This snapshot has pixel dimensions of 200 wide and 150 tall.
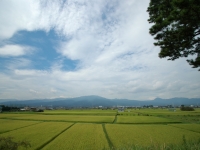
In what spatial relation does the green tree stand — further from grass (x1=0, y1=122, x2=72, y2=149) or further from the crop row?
grass (x1=0, y1=122, x2=72, y2=149)

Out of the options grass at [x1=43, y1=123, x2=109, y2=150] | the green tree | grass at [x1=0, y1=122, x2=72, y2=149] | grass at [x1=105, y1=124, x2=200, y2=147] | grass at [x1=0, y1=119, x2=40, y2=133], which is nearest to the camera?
the green tree

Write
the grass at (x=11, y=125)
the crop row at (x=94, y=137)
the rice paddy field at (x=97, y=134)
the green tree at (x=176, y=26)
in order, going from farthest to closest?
the grass at (x=11, y=125) < the rice paddy field at (x=97, y=134) < the crop row at (x=94, y=137) < the green tree at (x=176, y=26)

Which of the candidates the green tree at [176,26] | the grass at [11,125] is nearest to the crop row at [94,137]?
the grass at [11,125]

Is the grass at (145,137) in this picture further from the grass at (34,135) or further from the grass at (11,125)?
the grass at (11,125)

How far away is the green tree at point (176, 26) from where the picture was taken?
6660 mm


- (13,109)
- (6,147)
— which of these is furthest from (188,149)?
(13,109)

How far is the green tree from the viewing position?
6.66 metres

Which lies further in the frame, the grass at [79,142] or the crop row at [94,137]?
the crop row at [94,137]

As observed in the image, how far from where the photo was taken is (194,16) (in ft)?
22.4

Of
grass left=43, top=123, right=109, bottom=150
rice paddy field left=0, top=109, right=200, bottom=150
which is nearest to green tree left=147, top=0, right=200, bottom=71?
rice paddy field left=0, top=109, right=200, bottom=150

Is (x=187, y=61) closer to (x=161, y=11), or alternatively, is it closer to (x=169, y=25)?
(x=169, y=25)

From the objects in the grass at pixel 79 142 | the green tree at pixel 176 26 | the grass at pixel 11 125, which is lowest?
the grass at pixel 11 125

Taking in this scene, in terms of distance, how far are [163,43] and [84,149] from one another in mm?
8940

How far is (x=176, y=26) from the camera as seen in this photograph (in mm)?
7859
